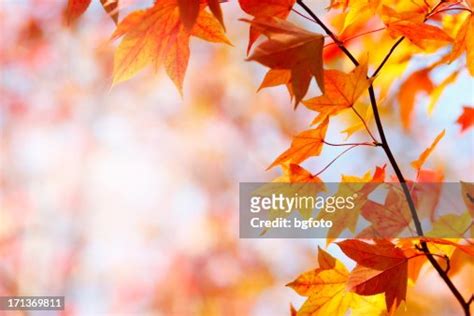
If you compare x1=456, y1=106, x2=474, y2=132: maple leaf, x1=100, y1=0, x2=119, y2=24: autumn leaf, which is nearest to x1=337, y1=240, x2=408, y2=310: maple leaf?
x1=100, y1=0, x2=119, y2=24: autumn leaf

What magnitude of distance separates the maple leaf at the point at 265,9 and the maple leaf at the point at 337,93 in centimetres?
6

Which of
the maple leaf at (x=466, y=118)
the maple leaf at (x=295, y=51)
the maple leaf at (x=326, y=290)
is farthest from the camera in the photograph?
the maple leaf at (x=466, y=118)

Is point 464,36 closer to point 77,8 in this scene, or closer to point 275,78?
point 275,78

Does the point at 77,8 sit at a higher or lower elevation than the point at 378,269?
higher

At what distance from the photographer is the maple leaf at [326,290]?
1.61ft

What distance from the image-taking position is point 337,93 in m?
0.45

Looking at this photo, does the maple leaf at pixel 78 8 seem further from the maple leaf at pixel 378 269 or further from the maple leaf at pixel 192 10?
the maple leaf at pixel 378 269

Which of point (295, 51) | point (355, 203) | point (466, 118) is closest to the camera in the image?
point (295, 51)

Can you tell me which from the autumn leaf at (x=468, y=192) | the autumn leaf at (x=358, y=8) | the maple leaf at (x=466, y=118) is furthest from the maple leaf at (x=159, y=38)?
the maple leaf at (x=466, y=118)

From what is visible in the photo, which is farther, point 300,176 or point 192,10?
point 300,176

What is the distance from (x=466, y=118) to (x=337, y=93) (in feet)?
1.65

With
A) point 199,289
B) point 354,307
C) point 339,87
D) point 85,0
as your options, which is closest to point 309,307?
point 354,307

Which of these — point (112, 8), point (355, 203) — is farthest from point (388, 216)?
point (112, 8)

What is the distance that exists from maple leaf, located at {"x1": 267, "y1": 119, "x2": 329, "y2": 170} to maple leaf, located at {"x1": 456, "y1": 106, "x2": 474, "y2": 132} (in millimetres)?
458
